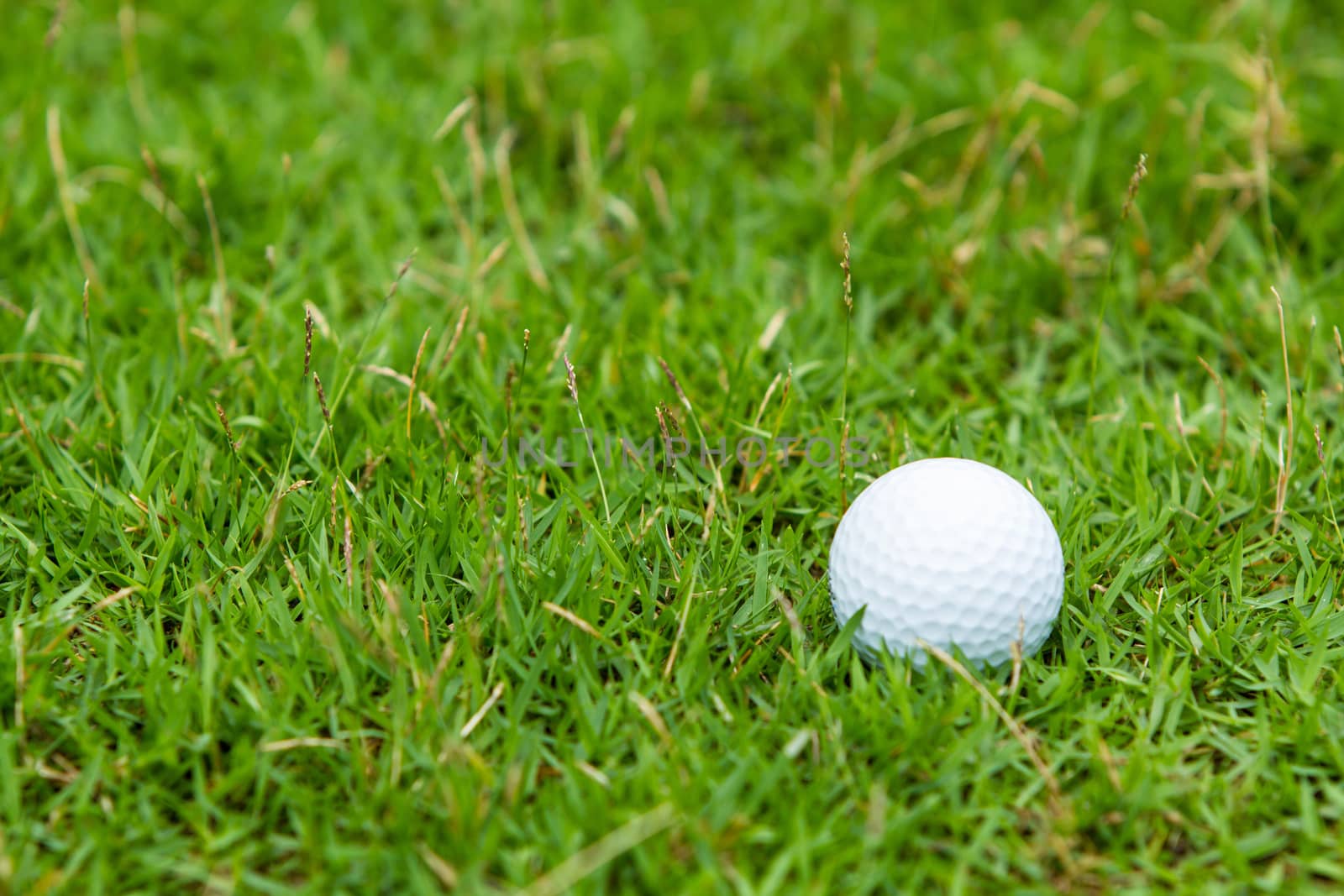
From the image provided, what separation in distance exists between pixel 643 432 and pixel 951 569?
0.96 metres

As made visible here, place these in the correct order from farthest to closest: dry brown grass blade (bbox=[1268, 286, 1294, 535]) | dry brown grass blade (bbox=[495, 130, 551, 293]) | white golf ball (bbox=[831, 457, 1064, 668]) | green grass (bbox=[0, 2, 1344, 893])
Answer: dry brown grass blade (bbox=[495, 130, 551, 293]), dry brown grass blade (bbox=[1268, 286, 1294, 535]), white golf ball (bbox=[831, 457, 1064, 668]), green grass (bbox=[0, 2, 1344, 893])

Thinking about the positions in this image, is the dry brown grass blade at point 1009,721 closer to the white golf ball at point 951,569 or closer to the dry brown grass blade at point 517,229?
the white golf ball at point 951,569

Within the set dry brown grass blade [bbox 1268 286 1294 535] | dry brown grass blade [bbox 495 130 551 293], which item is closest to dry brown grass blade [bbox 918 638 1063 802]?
dry brown grass blade [bbox 1268 286 1294 535]

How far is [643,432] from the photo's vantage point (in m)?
2.92

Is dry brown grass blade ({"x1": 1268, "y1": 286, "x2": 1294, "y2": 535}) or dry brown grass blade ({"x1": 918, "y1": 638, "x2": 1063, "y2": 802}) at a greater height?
dry brown grass blade ({"x1": 918, "y1": 638, "x2": 1063, "y2": 802})

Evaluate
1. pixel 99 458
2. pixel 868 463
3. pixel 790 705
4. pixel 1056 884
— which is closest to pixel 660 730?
pixel 790 705

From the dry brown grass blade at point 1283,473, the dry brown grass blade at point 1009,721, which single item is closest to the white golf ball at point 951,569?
the dry brown grass blade at point 1009,721

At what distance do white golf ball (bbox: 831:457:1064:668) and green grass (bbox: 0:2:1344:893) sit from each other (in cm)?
10

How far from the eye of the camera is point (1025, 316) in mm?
3426

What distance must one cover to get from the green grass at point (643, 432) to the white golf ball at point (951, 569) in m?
0.10

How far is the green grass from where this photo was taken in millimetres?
1994

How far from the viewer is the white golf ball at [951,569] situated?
2.20 m

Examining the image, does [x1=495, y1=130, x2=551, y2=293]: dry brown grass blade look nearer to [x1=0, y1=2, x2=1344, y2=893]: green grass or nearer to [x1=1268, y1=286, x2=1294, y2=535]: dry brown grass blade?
[x1=0, y1=2, x2=1344, y2=893]: green grass

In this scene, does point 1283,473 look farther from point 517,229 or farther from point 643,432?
point 517,229
